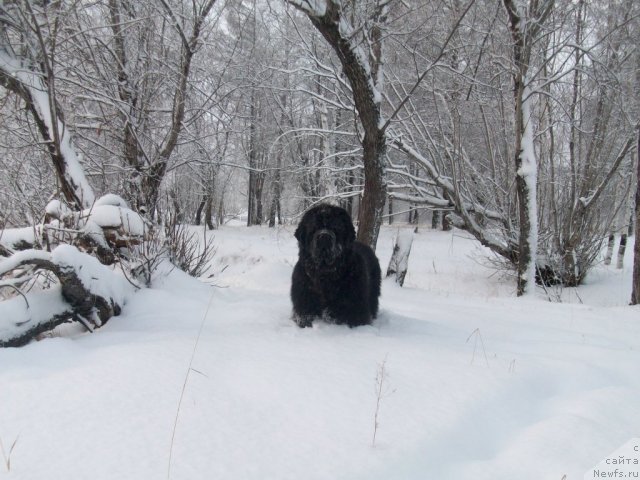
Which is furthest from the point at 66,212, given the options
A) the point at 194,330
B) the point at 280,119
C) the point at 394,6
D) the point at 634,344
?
the point at 280,119

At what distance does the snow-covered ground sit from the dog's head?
1.90 feet

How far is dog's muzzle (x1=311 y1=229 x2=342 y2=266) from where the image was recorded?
11.9 ft

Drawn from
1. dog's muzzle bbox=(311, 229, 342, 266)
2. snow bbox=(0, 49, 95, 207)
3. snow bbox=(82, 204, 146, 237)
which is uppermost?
snow bbox=(0, 49, 95, 207)

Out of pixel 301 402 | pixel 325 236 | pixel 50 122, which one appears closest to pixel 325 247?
pixel 325 236

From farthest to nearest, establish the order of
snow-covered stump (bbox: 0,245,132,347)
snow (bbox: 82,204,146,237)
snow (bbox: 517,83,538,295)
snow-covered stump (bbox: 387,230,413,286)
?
snow-covered stump (bbox: 387,230,413,286) → snow (bbox: 517,83,538,295) → snow (bbox: 82,204,146,237) → snow-covered stump (bbox: 0,245,132,347)

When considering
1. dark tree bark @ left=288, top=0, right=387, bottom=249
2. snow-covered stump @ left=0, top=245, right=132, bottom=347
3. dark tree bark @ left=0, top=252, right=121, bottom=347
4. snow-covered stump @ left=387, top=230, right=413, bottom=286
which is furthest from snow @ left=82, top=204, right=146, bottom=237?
snow-covered stump @ left=387, top=230, right=413, bottom=286

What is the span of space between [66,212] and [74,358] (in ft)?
6.88

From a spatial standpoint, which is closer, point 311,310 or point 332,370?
point 332,370

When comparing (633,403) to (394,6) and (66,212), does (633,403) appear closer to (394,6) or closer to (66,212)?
(66,212)

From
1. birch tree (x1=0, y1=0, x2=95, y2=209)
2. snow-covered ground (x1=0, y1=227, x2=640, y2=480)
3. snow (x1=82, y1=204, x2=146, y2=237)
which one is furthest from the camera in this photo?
birch tree (x1=0, y1=0, x2=95, y2=209)

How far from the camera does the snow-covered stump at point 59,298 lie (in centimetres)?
268

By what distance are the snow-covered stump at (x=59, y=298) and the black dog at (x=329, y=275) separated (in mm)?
1536

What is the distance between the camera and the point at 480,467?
163 centimetres

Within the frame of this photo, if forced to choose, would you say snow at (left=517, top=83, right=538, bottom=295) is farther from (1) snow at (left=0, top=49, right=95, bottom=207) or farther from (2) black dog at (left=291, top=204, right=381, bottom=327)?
(1) snow at (left=0, top=49, right=95, bottom=207)
